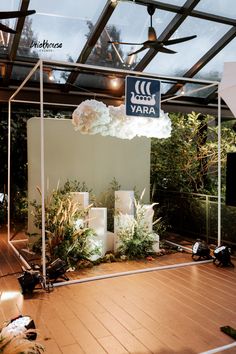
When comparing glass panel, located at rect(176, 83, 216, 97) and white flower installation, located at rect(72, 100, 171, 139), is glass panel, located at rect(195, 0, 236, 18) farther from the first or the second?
white flower installation, located at rect(72, 100, 171, 139)

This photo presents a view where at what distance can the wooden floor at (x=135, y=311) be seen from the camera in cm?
279

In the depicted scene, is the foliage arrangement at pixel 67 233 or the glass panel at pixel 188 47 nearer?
the foliage arrangement at pixel 67 233

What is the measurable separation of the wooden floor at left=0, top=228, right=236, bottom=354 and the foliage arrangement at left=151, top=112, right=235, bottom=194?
2808 millimetres

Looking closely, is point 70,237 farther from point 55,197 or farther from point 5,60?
point 5,60

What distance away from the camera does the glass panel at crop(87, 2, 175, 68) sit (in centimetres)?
620

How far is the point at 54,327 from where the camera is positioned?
306cm

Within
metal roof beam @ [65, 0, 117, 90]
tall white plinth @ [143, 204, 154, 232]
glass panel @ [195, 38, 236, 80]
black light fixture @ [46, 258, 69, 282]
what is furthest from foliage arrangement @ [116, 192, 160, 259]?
glass panel @ [195, 38, 236, 80]

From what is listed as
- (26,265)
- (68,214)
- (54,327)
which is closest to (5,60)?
(68,214)

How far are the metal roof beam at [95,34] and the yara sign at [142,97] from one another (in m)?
2.04

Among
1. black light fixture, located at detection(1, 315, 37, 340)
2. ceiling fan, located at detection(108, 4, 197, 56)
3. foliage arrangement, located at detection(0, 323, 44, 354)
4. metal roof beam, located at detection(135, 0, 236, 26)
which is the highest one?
metal roof beam, located at detection(135, 0, 236, 26)

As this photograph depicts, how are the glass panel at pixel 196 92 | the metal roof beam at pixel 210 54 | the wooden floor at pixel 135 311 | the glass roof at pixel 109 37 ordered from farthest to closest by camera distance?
the glass panel at pixel 196 92 → the metal roof beam at pixel 210 54 → the glass roof at pixel 109 37 → the wooden floor at pixel 135 311

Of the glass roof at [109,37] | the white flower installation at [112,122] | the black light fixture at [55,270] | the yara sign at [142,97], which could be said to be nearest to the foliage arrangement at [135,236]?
the white flower installation at [112,122]

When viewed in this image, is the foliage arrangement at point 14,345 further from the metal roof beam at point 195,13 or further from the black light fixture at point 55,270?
the metal roof beam at point 195,13

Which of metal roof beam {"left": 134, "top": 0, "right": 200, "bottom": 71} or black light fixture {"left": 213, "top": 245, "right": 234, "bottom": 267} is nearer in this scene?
black light fixture {"left": 213, "top": 245, "right": 234, "bottom": 267}
